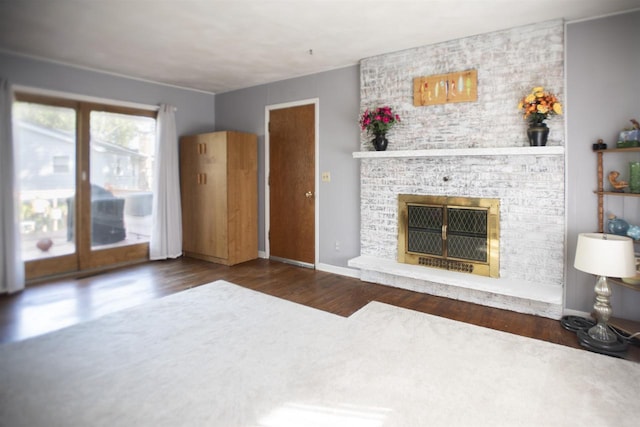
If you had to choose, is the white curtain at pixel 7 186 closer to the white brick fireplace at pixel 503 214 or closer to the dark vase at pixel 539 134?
the white brick fireplace at pixel 503 214

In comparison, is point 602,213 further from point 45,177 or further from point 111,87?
point 111,87

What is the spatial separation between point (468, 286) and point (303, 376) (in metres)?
1.74

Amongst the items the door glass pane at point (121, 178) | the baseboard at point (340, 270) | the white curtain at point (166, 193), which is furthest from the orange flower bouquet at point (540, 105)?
the white curtain at point (166, 193)

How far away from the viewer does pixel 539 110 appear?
2863 millimetres

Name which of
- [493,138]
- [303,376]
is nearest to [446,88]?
[493,138]

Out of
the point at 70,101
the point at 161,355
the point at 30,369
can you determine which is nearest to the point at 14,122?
the point at 70,101

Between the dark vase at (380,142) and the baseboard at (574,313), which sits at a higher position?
the dark vase at (380,142)

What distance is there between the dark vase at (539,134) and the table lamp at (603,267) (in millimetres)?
798

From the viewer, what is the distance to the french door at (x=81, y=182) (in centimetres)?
208

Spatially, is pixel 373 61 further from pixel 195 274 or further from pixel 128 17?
pixel 195 274

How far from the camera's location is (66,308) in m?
3.04

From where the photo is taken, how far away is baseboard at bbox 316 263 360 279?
4176mm

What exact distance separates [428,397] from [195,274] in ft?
10.0

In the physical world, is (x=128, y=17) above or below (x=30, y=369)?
above
